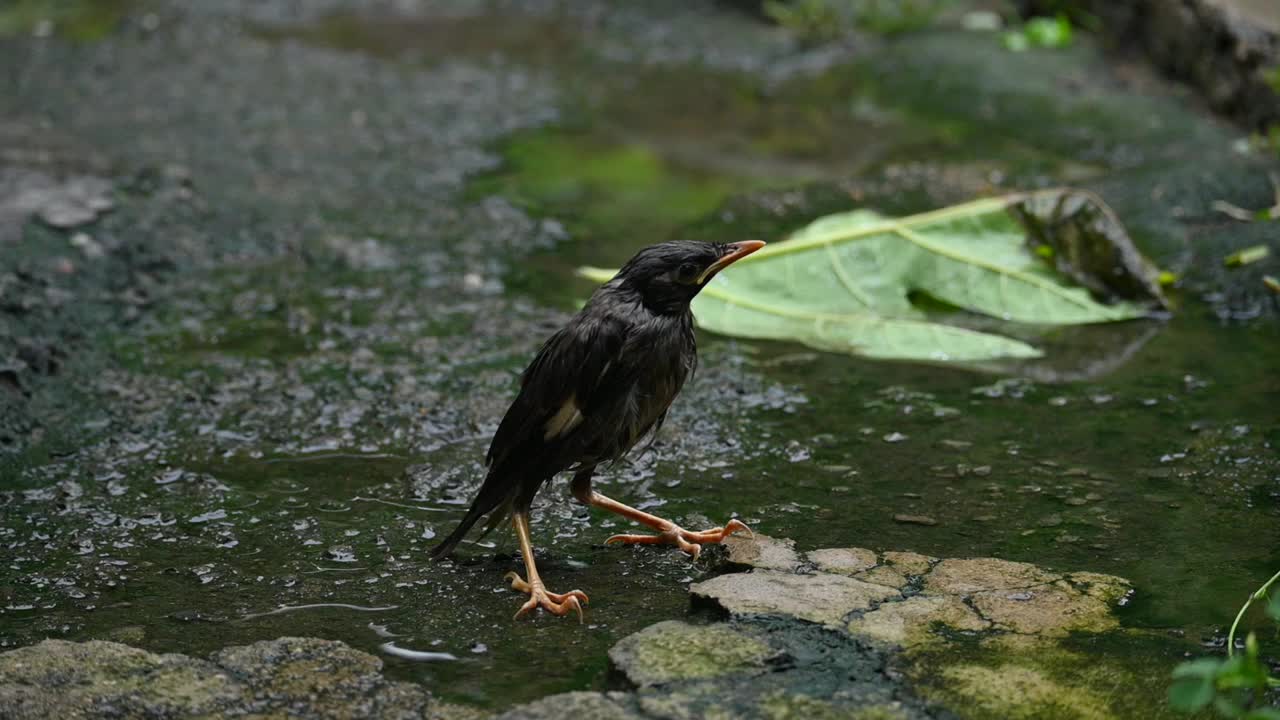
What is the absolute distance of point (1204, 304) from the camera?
6043 millimetres

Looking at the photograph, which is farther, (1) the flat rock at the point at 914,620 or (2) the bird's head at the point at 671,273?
(2) the bird's head at the point at 671,273

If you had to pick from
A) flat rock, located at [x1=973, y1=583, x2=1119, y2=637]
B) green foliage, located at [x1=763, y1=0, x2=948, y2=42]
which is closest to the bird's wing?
flat rock, located at [x1=973, y1=583, x2=1119, y2=637]

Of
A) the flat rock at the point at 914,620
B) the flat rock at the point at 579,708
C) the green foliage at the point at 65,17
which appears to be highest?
the green foliage at the point at 65,17

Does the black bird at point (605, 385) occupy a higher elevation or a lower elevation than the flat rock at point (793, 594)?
higher

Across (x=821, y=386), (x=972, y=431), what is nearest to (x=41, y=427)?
(x=821, y=386)

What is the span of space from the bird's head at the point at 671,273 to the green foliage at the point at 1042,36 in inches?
278

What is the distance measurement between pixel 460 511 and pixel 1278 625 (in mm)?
2446

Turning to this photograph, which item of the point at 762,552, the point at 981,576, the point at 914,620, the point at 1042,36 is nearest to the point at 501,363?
the point at 762,552

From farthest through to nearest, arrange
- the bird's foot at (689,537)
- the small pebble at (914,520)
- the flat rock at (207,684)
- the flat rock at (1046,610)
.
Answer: the small pebble at (914,520) → the bird's foot at (689,537) → the flat rock at (1046,610) → the flat rock at (207,684)

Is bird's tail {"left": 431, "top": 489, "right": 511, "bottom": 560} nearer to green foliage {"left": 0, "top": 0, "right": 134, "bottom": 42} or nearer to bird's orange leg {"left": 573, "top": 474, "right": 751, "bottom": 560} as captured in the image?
bird's orange leg {"left": 573, "top": 474, "right": 751, "bottom": 560}

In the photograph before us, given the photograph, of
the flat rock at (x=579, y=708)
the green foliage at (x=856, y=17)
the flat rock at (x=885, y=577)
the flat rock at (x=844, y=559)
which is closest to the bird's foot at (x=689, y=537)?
the flat rock at (x=844, y=559)

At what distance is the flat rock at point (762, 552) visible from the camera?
12.3 feet

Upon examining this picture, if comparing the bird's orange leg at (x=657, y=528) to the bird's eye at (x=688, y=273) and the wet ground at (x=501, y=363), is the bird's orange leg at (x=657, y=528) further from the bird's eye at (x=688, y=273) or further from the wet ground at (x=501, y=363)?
the bird's eye at (x=688, y=273)

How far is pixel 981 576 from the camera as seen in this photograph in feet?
12.0
